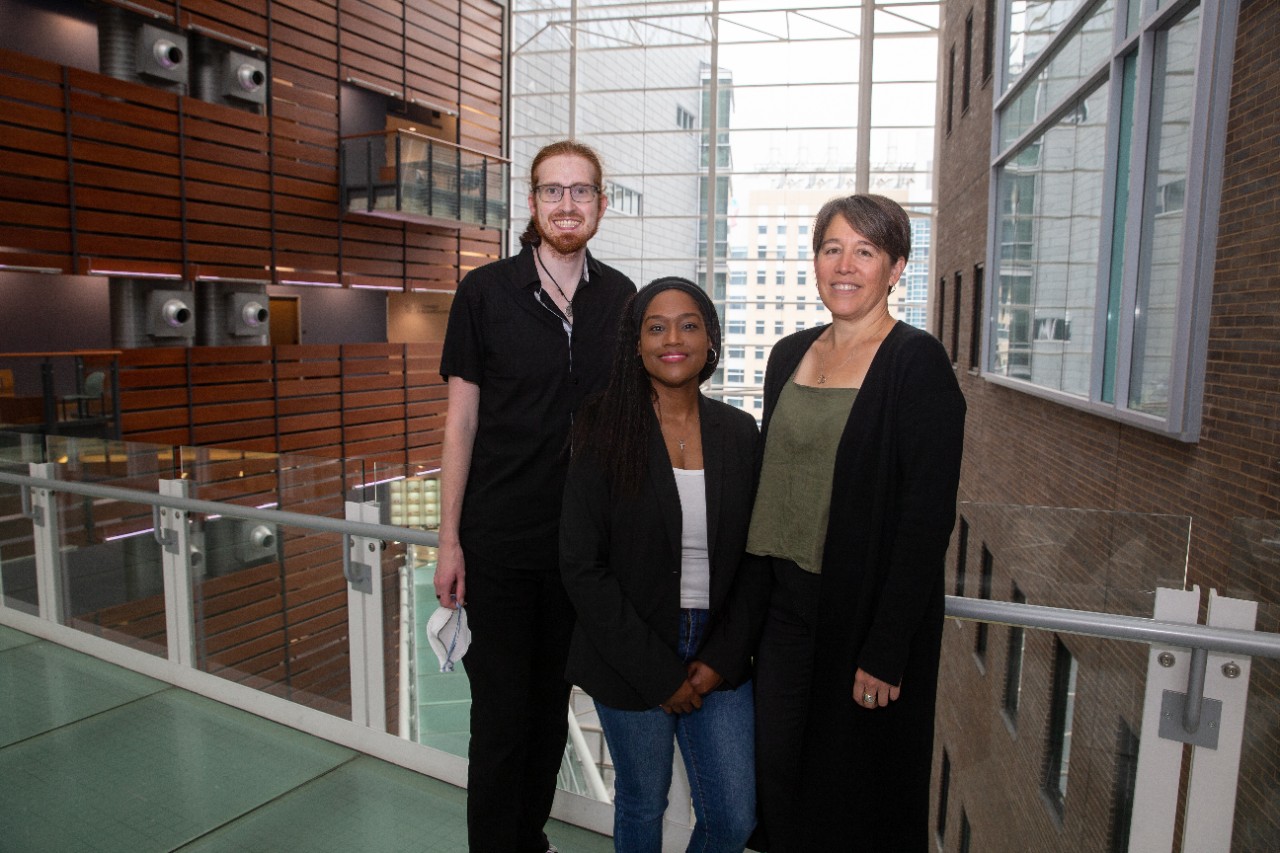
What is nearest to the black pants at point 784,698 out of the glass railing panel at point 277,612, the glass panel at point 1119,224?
the glass railing panel at point 277,612

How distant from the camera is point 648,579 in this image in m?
1.56

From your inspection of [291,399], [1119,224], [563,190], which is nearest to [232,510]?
Result: [563,190]

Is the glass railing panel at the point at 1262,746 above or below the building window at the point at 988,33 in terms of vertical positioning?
below

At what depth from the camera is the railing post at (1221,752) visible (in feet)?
5.22

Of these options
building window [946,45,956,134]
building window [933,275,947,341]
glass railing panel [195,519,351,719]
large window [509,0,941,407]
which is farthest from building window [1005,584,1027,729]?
large window [509,0,941,407]

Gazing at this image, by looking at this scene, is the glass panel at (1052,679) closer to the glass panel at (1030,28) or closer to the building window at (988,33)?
the glass panel at (1030,28)

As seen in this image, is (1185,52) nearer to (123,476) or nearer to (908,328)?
(908,328)

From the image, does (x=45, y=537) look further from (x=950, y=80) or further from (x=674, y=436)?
(x=950, y=80)

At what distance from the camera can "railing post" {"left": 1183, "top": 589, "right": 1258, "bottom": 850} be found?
1.59m

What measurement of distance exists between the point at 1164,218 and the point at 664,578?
4.63 meters

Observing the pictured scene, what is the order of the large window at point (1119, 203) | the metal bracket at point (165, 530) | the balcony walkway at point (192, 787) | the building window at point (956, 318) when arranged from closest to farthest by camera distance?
the balcony walkway at point (192, 787)
the metal bracket at point (165, 530)
the large window at point (1119, 203)
the building window at point (956, 318)

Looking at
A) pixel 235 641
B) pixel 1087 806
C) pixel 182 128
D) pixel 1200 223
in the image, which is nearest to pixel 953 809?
pixel 1087 806

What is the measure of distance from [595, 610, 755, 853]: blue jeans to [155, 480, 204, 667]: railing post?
2304mm

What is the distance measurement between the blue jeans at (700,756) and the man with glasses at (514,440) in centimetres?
33
